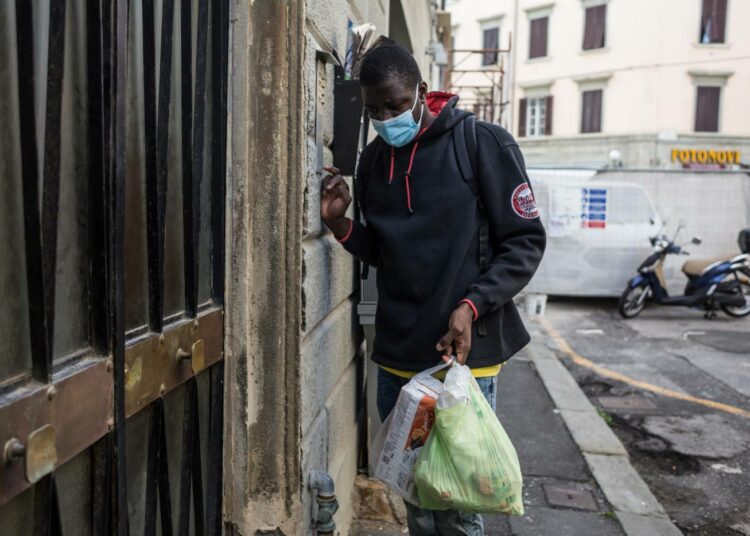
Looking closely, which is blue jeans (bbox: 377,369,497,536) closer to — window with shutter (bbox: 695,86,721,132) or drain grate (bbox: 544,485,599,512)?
drain grate (bbox: 544,485,599,512)

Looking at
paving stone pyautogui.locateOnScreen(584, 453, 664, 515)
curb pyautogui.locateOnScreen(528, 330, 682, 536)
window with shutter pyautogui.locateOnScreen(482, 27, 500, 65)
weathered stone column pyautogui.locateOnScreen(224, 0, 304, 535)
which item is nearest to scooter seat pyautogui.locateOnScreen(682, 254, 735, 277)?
curb pyautogui.locateOnScreen(528, 330, 682, 536)

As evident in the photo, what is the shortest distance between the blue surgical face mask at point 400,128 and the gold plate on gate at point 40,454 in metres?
1.33

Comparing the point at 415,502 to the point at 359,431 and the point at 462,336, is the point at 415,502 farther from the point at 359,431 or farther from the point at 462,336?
the point at 359,431

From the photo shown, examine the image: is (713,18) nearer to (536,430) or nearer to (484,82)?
(484,82)

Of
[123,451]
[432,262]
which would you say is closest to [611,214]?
[432,262]

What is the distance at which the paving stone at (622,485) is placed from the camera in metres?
3.47

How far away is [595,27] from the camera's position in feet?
76.4

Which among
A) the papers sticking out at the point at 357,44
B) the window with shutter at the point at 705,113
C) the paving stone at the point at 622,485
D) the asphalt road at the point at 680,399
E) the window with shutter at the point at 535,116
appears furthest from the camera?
the window with shutter at the point at 535,116

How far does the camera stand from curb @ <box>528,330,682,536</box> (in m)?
3.31

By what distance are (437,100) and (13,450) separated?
1.67m

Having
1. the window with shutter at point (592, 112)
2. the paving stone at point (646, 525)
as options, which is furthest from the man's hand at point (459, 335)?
the window with shutter at point (592, 112)

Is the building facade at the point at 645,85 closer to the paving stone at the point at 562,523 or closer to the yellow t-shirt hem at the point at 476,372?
the paving stone at the point at 562,523

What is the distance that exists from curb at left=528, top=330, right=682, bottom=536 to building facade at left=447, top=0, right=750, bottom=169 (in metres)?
16.1

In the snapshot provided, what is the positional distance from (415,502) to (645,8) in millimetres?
23291
